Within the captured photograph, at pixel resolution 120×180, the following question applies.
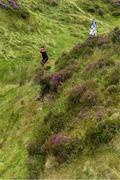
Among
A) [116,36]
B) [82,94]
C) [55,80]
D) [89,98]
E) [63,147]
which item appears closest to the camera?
[63,147]

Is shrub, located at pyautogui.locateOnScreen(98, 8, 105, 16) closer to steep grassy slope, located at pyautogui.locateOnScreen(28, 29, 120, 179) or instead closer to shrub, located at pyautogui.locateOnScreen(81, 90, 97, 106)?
steep grassy slope, located at pyautogui.locateOnScreen(28, 29, 120, 179)

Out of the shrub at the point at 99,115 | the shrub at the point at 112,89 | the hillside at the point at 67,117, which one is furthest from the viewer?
the shrub at the point at 112,89

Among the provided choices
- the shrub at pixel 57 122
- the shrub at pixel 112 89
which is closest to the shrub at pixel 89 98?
the shrub at pixel 112 89

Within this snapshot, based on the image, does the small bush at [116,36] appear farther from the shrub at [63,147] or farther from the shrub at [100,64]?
the shrub at [63,147]

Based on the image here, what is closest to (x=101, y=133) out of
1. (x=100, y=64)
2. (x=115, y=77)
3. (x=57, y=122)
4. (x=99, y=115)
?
(x=99, y=115)

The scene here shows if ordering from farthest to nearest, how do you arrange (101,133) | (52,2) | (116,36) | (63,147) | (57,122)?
(52,2) < (116,36) < (57,122) < (63,147) < (101,133)

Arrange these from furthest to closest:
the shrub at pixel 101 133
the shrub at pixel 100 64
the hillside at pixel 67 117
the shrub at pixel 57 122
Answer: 1. the shrub at pixel 100 64
2. the shrub at pixel 57 122
3. the shrub at pixel 101 133
4. the hillside at pixel 67 117

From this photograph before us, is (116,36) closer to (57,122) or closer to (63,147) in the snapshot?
(57,122)

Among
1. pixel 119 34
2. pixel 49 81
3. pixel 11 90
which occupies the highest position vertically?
pixel 119 34

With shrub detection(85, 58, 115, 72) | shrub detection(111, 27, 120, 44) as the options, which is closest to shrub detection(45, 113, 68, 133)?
shrub detection(85, 58, 115, 72)

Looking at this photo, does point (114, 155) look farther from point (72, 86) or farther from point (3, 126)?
point (3, 126)

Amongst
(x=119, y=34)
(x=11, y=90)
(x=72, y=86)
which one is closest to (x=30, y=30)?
(x=11, y=90)

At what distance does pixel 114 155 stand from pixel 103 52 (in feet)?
40.2

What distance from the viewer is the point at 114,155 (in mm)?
21375
